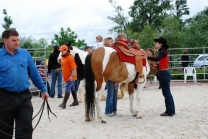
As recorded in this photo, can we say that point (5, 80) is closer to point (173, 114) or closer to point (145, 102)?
point (173, 114)

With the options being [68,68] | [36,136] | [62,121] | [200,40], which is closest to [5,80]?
[36,136]

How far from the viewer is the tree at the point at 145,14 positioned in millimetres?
46844

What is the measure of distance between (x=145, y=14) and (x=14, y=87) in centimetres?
4461

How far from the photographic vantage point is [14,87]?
4164 mm

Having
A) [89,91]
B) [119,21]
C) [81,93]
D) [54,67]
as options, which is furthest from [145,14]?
[89,91]

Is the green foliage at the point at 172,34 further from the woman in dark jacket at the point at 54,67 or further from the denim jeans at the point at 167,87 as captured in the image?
the denim jeans at the point at 167,87

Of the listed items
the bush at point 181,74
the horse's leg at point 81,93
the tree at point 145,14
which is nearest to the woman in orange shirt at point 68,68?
the horse's leg at point 81,93

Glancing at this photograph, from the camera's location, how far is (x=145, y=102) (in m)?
10.6

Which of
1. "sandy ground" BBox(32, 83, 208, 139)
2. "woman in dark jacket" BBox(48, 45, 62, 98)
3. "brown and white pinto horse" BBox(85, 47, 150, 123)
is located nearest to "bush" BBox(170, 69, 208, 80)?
"woman in dark jacket" BBox(48, 45, 62, 98)

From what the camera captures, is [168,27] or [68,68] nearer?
[68,68]

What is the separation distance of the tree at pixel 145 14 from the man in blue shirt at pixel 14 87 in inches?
1681

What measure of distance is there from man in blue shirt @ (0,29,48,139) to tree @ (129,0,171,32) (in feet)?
140

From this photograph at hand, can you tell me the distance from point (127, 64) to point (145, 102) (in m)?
3.21

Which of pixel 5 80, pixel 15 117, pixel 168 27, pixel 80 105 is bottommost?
pixel 80 105
